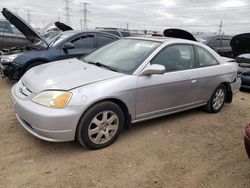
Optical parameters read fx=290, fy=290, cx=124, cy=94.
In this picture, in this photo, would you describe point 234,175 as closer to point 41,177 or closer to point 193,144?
point 193,144

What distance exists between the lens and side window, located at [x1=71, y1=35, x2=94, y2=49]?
7719mm

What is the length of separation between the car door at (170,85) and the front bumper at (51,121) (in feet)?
3.53

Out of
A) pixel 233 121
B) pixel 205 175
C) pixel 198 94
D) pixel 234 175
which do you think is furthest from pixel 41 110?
pixel 233 121

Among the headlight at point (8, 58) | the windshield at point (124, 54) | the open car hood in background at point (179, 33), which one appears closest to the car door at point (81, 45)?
the headlight at point (8, 58)

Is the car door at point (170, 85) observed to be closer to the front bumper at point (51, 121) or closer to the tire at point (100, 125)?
the tire at point (100, 125)

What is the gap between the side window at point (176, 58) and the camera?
4570 mm

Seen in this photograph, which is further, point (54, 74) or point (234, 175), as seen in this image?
point (54, 74)

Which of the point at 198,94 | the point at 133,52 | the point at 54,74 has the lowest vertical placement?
the point at 198,94

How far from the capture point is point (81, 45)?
7.79 m

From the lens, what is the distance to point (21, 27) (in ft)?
24.8

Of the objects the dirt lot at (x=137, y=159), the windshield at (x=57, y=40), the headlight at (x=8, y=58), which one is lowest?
the dirt lot at (x=137, y=159)

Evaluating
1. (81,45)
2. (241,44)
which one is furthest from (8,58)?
(241,44)

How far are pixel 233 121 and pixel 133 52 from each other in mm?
2407

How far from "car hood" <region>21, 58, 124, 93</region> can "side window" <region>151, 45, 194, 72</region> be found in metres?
0.85
